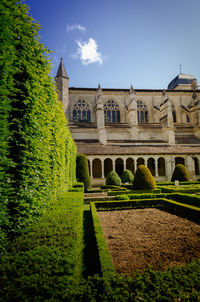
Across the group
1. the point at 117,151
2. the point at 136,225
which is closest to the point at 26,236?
the point at 136,225

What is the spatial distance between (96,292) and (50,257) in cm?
66

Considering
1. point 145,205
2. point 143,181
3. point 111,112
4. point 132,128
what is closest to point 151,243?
point 145,205

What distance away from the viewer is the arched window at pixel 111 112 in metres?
29.9

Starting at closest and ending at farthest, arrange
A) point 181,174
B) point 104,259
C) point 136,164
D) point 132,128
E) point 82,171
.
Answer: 1. point 104,259
2. point 82,171
3. point 181,174
4. point 136,164
5. point 132,128

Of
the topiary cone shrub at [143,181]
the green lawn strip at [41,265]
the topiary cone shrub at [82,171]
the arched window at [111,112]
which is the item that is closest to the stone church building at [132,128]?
the arched window at [111,112]

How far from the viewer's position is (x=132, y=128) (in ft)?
86.6

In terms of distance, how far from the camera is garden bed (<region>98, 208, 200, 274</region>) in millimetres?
3217

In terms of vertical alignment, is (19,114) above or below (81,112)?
below

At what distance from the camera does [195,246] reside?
388 centimetres

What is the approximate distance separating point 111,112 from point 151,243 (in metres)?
27.5

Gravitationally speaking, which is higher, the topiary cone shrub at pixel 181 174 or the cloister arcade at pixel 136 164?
the cloister arcade at pixel 136 164

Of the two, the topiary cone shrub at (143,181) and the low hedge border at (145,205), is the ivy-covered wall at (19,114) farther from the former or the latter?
the topiary cone shrub at (143,181)

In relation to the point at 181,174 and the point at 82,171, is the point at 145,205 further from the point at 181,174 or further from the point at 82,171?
the point at 181,174

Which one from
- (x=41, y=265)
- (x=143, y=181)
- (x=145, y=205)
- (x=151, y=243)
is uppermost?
(x=143, y=181)
